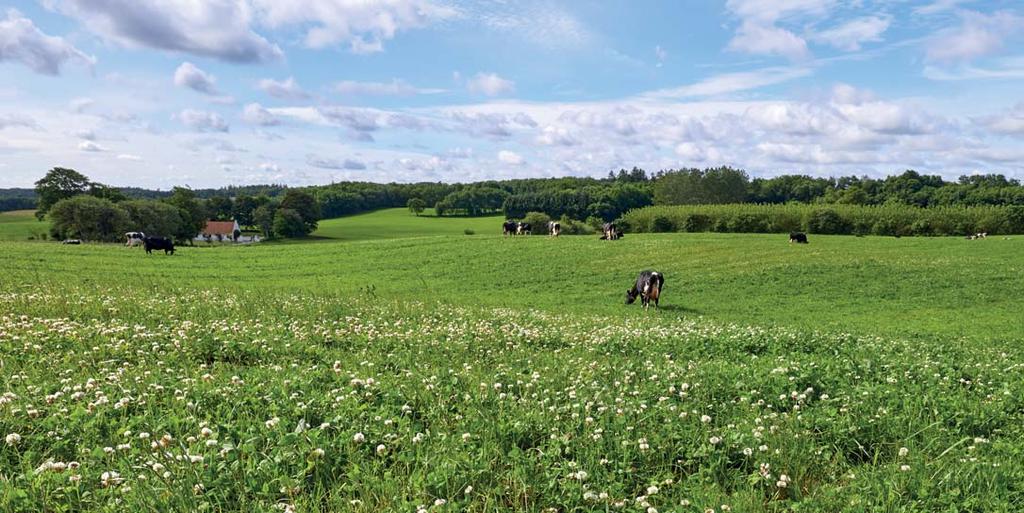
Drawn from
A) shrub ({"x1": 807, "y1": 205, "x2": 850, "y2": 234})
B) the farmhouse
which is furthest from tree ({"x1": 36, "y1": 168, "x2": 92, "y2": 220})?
shrub ({"x1": 807, "y1": 205, "x2": 850, "y2": 234})

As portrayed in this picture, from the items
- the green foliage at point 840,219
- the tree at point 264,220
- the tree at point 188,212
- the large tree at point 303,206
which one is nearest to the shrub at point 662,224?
the green foliage at point 840,219

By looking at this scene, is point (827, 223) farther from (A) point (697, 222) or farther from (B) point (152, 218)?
(B) point (152, 218)

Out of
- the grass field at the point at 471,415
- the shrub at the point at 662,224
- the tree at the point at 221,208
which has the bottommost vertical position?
the grass field at the point at 471,415

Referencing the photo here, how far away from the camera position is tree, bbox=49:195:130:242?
3243 inches

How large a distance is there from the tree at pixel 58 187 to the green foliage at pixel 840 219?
309 feet

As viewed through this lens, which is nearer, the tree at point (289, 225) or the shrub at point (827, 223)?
the shrub at point (827, 223)

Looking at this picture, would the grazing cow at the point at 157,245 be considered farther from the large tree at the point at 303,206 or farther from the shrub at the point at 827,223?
the large tree at the point at 303,206

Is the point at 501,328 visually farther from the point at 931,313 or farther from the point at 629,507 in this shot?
the point at 931,313

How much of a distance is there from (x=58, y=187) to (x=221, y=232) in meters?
50.4

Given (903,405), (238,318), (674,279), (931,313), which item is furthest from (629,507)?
(674,279)

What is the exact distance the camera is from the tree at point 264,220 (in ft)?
461

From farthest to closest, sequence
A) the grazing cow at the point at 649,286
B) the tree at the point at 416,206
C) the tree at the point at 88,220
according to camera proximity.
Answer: the tree at the point at 416,206 < the tree at the point at 88,220 < the grazing cow at the point at 649,286

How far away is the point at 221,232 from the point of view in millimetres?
147500

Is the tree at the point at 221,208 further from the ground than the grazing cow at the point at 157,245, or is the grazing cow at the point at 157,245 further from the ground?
the tree at the point at 221,208
